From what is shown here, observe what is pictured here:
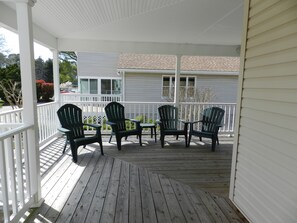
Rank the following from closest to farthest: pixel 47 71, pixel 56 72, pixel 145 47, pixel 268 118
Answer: pixel 268 118 → pixel 56 72 → pixel 145 47 → pixel 47 71

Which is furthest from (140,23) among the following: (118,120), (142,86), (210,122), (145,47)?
(142,86)

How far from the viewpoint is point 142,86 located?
9.88 metres

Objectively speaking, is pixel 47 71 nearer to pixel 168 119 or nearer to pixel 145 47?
pixel 145 47

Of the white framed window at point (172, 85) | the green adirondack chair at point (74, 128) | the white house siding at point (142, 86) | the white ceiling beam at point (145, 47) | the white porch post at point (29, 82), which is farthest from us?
the white house siding at point (142, 86)

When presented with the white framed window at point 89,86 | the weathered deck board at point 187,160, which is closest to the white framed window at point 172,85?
the white framed window at point 89,86

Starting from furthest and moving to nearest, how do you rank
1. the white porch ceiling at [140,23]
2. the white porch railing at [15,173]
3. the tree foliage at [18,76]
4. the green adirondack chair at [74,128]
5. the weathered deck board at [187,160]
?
1. the tree foliage at [18,76]
2. the green adirondack chair at [74,128]
3. the weathered deck board at [187,160]
4. the white porch ceiling at [140,23]
5. the white porch railing at [15,173]

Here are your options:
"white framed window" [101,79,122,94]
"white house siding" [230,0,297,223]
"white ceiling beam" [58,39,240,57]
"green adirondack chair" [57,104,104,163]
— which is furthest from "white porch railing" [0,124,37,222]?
"white framed window" [101,79,122,94]

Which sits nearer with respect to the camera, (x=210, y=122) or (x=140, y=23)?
(x=140, y=23)

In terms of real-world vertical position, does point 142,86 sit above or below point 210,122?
above

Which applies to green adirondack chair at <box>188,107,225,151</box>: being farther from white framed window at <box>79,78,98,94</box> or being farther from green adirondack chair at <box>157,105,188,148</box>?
white framed window at <box>79,78,98,94</box>

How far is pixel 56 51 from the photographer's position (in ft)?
17.0

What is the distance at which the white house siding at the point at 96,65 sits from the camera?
Answer: 424 inches

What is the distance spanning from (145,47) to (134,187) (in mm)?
3745

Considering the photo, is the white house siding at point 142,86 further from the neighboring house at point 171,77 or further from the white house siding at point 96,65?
the white house siding at point 96,65
